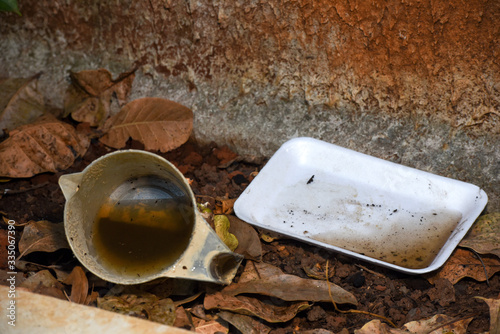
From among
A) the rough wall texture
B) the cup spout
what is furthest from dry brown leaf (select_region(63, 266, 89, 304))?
the rough wall texture

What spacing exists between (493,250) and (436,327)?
1.53 feet

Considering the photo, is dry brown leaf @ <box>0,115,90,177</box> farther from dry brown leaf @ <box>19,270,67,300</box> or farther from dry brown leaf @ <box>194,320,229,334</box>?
dry brown leaf @ <box>194,320,229,334</box>

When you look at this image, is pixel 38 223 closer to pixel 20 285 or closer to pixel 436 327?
pixel 20 285

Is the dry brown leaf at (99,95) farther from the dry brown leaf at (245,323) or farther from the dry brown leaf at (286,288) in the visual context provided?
the dry brown leaf at (245,323)

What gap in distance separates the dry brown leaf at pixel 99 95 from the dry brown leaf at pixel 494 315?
6.62 feet

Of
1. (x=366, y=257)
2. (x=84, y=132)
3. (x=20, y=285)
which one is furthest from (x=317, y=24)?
→ (x=20, y=285)

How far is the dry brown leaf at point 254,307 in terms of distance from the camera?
6.00 feet

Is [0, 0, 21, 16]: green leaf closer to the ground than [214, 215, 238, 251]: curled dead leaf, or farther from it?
farther from it

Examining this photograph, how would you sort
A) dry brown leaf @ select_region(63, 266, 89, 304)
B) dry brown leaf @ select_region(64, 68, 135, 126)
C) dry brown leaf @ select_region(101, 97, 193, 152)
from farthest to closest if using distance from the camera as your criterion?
dry brown leaf @ select_region(64, 68, 135, 126), dry brown leaf @ select_region(101, 97, 193, 152), dry brown leaf @ select_region(63, 266, 89, 304)

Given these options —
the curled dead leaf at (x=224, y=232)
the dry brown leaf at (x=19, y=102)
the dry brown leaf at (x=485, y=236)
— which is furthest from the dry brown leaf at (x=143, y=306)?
the dry brown leaf at (x=19, y=102)

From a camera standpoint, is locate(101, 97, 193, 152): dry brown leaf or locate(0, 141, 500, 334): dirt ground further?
locate(101, 97, 193, 152): dry brown leaf

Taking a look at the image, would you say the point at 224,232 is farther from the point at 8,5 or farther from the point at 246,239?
the point at 8,5

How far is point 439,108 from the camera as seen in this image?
230cm

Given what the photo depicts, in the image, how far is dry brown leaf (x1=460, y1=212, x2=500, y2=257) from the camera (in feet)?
6.72
